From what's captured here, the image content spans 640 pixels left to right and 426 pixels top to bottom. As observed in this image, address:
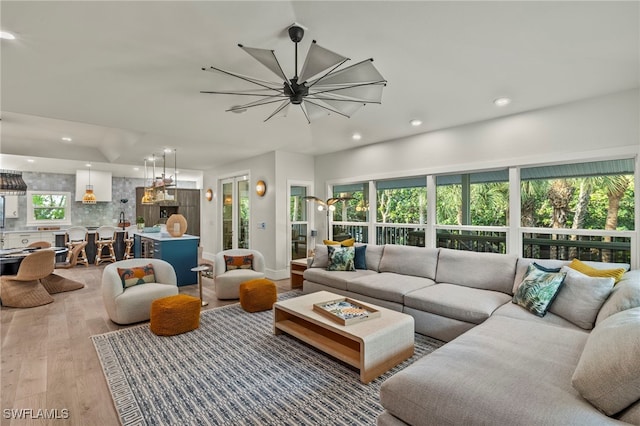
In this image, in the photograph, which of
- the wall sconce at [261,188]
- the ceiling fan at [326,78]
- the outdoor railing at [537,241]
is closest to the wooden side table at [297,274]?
the outdoor railing at [537,241]

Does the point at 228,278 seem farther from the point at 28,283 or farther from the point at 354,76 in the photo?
the point at 354,76

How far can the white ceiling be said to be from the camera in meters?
1.87

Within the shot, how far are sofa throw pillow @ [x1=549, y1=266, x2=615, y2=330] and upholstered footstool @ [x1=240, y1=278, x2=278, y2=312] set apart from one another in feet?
10.2

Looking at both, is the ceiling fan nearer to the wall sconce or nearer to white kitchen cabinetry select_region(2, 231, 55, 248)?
the wall sconce

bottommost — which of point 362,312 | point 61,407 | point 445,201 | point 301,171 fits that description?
point 61,407

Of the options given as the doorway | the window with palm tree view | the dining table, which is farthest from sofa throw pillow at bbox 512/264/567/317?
the dining table

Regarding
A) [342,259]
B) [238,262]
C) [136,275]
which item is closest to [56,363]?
[136,275]

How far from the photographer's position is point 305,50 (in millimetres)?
2342

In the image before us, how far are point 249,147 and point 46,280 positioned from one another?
4.03m

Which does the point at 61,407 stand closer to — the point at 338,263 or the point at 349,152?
the point at 338,263

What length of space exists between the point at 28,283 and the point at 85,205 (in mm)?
5598

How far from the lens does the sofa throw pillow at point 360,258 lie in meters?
4.58

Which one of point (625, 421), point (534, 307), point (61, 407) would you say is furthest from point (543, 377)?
point (61, 407)

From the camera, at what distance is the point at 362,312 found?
2.79m
